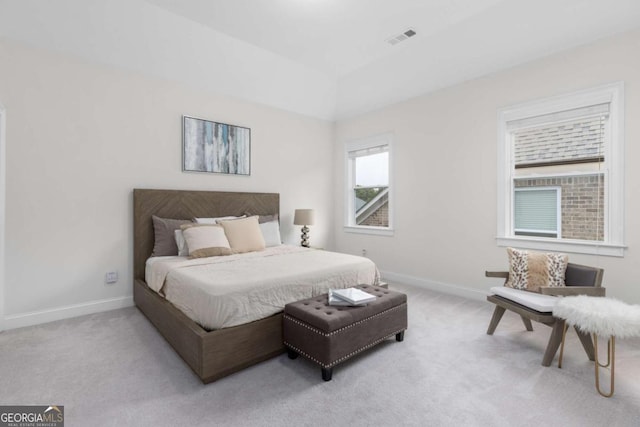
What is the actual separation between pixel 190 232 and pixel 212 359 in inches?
67.7

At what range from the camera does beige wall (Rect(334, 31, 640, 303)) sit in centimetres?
275

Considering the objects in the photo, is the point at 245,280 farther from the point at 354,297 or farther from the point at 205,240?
the point at 205,240

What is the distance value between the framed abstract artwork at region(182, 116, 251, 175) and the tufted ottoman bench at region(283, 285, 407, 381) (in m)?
2.57

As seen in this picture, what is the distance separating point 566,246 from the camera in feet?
10.2

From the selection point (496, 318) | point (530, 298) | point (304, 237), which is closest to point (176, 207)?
point (304, 237)

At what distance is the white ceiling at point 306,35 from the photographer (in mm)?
2842

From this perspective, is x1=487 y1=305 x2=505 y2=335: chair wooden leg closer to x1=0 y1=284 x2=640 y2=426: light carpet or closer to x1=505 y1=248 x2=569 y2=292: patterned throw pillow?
x1=0 y1=284 x2=640 y2=426: light carpet

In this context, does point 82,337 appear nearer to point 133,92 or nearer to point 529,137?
point 133,92

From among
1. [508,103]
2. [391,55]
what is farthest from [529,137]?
[391,55]

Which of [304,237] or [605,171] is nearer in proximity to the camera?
[605,171]

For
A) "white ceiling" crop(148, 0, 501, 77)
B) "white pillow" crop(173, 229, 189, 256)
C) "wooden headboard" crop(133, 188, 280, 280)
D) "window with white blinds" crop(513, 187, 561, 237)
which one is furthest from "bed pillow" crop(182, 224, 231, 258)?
Result: "window with white blinds" crop(513, 187, 561, 237)

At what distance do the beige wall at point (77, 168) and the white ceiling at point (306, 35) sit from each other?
26 centimetres

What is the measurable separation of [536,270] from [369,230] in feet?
8.77

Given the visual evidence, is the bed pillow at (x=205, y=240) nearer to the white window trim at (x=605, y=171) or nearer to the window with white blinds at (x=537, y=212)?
the white window trim at (x=605, y=171)
